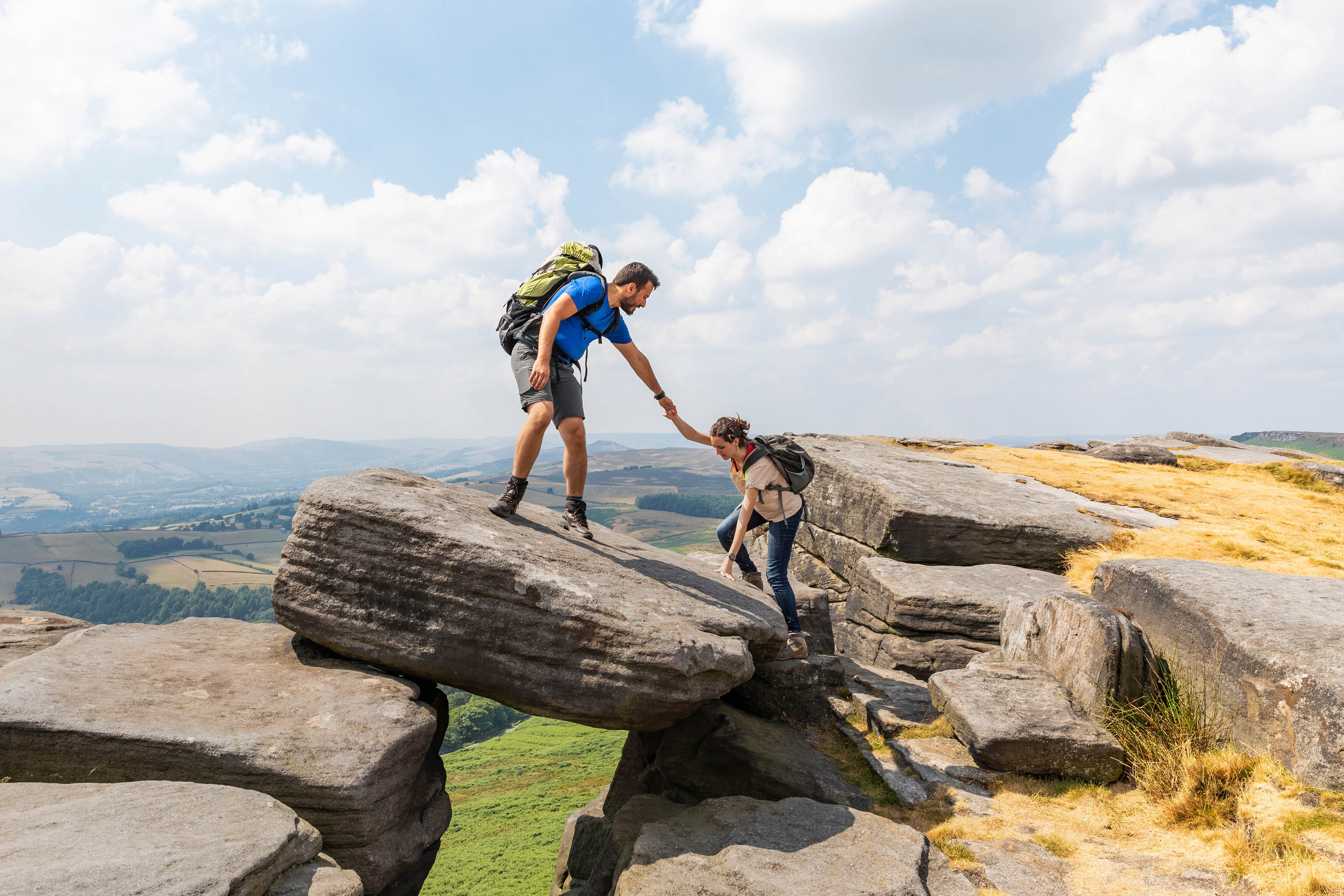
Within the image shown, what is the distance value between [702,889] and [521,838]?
50.9 metres

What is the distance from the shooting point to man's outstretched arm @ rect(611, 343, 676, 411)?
11.0m

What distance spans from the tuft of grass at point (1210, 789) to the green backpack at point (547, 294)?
9.82 meters

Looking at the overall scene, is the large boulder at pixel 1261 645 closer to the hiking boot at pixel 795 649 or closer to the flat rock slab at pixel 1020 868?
the flat rock slab at pixel 1020 868

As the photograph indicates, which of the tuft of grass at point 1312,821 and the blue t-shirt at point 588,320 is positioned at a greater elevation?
the blue t-shirt at point 588,320

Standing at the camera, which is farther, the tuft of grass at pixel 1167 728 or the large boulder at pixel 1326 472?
the large boulder at pixel 1326 472

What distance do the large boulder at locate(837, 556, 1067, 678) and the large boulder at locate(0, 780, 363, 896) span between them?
11.4 meters

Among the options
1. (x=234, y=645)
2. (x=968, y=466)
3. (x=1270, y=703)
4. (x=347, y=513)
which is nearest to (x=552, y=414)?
(x=347, y=513)

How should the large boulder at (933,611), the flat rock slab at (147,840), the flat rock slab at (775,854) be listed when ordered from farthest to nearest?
the large boulder at (933,611) < the flat rock slab at (775,854) < the flat rock slab at (147,840)

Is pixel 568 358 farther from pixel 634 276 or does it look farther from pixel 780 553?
pixel 780 553

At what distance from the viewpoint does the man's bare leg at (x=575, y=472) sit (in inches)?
401

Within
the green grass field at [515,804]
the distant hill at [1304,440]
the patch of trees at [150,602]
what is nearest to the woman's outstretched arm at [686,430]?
the green grass field at [515,804]

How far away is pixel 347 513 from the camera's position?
880 cm

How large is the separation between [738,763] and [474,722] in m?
97.1

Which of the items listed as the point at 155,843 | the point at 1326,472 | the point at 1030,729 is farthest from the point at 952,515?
the point at 1326,472
